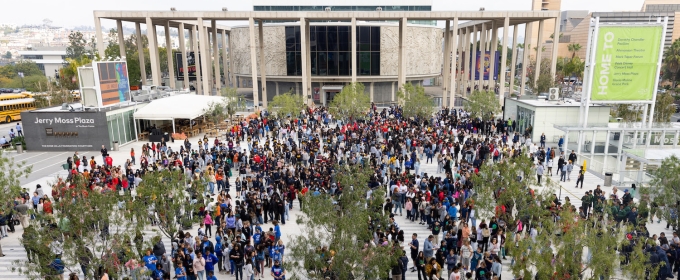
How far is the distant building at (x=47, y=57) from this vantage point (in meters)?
111

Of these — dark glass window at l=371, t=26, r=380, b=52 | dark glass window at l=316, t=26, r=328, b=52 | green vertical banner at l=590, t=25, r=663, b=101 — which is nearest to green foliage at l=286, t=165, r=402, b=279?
green vertical banner at l=590, t=25, r=663, b=101

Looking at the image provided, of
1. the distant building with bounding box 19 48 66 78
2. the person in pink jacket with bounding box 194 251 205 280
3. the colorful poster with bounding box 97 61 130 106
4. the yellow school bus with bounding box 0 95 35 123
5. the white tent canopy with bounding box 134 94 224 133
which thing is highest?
the distant building with bounding box 19 48 66 78

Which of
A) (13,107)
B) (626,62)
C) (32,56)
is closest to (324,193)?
(626,62)

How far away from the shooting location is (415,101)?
32.3 m

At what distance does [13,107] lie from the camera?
41.4 metres

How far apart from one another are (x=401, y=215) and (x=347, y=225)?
8071mm

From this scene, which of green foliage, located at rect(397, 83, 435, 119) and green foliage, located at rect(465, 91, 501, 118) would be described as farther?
green foliage, located at rect(397, 83, 435, 119)

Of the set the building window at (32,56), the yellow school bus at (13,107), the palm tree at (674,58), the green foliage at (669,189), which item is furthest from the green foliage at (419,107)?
the building window at (32,56)

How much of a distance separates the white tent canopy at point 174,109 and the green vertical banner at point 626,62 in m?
25.4

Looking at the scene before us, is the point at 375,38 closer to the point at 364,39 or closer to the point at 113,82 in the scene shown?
the point at 364,39

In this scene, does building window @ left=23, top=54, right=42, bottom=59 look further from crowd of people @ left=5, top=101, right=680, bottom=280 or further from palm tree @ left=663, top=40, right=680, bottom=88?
palm tree @ left=663, top=40, right=680, bottom=88

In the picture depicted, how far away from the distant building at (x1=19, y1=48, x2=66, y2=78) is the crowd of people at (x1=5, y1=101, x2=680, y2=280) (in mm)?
104849

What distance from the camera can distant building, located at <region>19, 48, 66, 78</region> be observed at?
364ft

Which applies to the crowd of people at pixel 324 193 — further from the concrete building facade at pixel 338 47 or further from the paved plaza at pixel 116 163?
the concrete building facade at pixel 338 47
